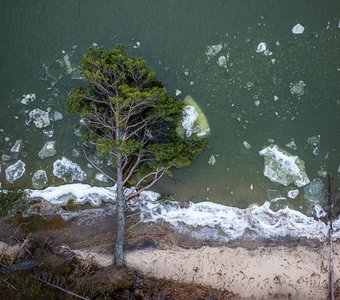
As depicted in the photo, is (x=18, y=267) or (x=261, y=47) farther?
(x=261, y=47)

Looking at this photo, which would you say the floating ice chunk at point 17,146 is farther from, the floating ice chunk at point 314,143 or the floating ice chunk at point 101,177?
the floating ice chunk at point 314,143

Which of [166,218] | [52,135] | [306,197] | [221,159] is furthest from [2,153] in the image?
[306,197]

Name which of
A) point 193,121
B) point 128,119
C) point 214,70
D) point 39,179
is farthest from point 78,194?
point 214,70

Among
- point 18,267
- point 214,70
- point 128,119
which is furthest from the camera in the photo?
point 214,70

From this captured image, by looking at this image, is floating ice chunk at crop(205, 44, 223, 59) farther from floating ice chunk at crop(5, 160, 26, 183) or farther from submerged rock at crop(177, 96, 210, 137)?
floating ice chunk at crop(5, 160, 26, 183)

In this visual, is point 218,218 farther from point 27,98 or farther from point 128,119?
point 27,98

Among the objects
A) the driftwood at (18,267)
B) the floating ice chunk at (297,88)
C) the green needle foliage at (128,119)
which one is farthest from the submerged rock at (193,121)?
the driftwood at (18,267)
